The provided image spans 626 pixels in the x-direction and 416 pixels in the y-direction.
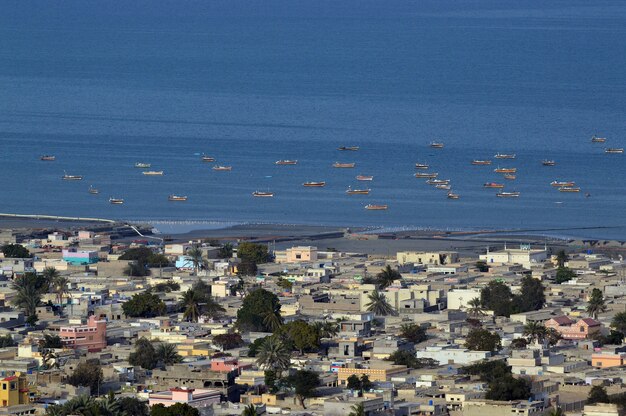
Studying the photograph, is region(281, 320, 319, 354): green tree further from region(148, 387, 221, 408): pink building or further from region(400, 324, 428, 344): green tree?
region(148, 387, 221, 408): pink building

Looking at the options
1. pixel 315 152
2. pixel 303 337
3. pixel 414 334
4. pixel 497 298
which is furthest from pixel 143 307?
pixel 315 152

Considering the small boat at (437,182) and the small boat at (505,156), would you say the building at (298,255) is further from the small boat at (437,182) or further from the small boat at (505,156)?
the small boat at (505,156)

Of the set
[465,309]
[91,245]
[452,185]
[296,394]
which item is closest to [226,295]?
[465,309]

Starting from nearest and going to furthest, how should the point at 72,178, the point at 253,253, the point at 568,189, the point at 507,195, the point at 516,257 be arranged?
the point at 253,253
the point at 516,257
the point at 507,195
the point at 568,189
the point at 72,178

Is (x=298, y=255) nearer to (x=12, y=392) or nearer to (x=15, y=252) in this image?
(x=15, y=252)

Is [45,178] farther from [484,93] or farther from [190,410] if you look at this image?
[190,410]

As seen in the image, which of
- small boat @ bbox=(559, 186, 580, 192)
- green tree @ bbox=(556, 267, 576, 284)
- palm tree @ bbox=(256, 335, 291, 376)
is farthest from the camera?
small boat @ bbox=(559, 186, 580, 192)

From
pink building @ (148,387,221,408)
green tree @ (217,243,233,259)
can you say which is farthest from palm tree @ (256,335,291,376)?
green tree @ (217,243,233,259)
